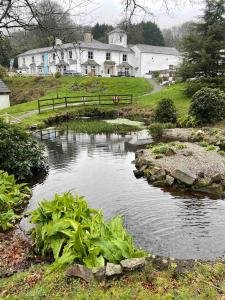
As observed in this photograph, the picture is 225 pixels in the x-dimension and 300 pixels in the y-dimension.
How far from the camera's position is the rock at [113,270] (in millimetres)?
5672

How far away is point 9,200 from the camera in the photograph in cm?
980

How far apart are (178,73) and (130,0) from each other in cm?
2938

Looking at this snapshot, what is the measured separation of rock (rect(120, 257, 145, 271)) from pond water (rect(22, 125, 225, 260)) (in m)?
1.75

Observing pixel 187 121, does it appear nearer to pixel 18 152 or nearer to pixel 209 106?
pixel 209 106

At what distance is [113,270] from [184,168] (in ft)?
26.1

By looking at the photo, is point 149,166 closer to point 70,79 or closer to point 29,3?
point 29,3

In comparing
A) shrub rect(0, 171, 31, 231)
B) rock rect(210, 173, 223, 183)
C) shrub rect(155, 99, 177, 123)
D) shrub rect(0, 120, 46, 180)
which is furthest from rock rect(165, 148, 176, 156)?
shrub rect(155, 99, 177, 123)

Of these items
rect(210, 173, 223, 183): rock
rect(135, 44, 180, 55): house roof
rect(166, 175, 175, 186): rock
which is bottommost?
rect(166, 175, 175, 186): rock

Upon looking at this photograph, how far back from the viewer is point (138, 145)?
19562 mm

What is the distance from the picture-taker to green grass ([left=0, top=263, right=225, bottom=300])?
5.18m

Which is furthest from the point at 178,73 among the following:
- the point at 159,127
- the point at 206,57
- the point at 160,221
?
the point at 160,221

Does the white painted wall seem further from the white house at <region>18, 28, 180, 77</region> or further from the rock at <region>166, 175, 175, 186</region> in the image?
the rock at <region>166, 175, 175, 186</region>

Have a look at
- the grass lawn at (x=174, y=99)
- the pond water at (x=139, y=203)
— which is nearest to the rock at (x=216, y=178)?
the pond water at (x=139, y=203)

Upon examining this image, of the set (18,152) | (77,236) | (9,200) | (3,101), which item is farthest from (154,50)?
(77,236)
